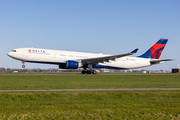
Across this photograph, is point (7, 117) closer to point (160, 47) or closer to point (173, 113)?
point (173, 113)

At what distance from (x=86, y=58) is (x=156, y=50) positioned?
20694mm

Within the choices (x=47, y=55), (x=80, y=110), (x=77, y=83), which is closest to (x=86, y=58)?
(x=47, y=55)

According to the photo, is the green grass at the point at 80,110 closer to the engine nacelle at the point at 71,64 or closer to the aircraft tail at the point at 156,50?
the engine nacelle at the point at 71,64

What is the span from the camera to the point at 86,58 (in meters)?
50.0

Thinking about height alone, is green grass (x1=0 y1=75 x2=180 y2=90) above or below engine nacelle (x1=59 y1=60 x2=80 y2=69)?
below

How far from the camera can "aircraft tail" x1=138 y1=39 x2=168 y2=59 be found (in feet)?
188

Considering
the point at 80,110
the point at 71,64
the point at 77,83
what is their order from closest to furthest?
the point at 80,110, the point at 77,83, the point at 71,64

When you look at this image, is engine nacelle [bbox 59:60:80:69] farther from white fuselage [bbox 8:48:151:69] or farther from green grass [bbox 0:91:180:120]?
green grass [bbox 0:91:180:120]

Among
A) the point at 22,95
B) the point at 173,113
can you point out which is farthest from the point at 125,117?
the point at 22,95

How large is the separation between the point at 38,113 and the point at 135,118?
15.9ft

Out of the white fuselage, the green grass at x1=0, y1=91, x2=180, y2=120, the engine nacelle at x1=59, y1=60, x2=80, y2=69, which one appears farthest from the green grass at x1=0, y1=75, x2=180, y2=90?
the engine nacelle at x1=59, y1=60, x2=80, y2=69

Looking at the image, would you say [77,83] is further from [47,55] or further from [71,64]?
[47,55]

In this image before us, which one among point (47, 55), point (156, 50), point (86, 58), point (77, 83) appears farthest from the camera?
point (156, 50)

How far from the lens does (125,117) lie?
1003 centimetres
